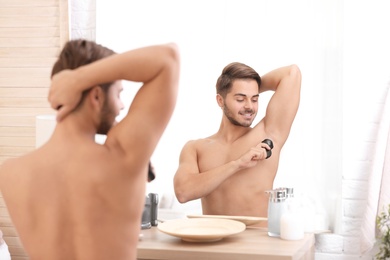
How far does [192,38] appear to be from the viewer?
327 cm

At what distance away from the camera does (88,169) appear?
1.42 meters

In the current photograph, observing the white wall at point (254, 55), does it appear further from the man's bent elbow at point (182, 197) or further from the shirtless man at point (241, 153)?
the man's bent elbow at point (182, 197)

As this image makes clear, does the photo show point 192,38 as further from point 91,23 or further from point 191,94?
point 91,23

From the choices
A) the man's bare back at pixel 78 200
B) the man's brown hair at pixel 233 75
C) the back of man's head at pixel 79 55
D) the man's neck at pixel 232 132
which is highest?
the man's brown hair at pixel 233 75

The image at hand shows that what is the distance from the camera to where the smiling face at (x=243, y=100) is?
8.93 ft

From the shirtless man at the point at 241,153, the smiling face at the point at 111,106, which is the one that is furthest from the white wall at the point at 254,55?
the smiling face at the point at 111,106

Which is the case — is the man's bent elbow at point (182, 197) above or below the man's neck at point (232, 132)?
below

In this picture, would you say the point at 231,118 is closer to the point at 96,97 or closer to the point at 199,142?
the point at 199,142

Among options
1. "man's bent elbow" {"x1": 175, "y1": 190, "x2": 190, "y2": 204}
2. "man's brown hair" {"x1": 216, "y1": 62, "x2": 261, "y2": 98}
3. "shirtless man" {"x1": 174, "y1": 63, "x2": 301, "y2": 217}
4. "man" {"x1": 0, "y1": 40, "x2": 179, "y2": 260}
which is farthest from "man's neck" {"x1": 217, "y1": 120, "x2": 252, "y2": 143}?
"man" {"x1": 0, "y1": 40, "x2": 179, "y2": 260}

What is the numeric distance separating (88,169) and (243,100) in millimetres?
1401

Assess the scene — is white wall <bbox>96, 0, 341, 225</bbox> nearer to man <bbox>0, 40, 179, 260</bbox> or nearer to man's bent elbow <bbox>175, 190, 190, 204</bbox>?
man's bent elbow <bbox>175, 190, 190, 204</bbox>

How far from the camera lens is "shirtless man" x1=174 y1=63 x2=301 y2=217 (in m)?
2.70

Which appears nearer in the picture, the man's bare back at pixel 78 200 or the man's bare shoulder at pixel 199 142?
the man's bare back at pixel 78 200

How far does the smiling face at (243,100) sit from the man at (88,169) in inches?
52.1
